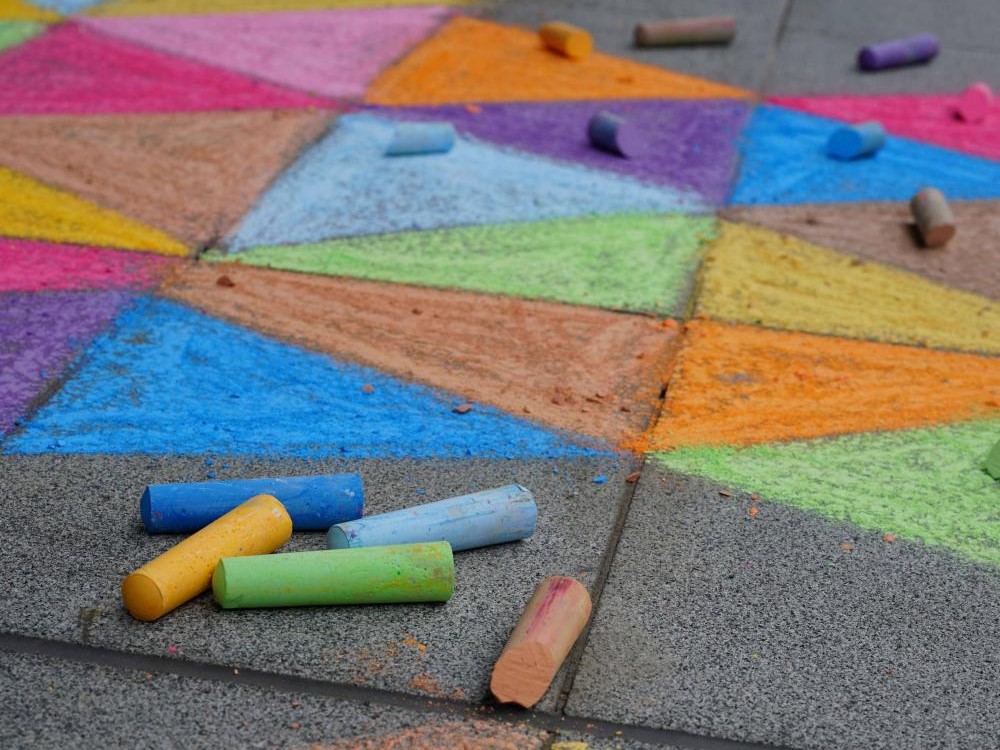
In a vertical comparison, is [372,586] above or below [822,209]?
above

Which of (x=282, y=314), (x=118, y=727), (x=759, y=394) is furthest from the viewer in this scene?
(x=282, y=314)

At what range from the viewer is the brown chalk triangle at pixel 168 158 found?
5.17 meters

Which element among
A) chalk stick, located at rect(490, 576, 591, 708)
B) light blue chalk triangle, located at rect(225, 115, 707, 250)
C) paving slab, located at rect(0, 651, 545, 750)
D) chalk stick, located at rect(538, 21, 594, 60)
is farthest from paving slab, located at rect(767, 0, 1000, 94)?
paving slab, located at rect(0, 651, 545, 750)

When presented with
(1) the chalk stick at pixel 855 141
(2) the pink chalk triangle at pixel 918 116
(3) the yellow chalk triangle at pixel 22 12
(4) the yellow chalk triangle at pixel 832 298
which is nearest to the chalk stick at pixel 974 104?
(2) the pink chalk triangle at pixel 918 116

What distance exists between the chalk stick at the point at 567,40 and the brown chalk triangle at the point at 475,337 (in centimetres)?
289

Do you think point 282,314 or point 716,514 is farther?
point 282,314

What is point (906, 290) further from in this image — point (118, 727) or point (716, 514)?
point (118, 727)

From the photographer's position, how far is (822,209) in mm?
5590

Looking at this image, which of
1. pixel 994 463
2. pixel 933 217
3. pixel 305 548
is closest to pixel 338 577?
pixel 305 548

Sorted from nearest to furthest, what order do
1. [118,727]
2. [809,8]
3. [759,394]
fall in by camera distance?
[118,727]
[759,394]
[809,8]

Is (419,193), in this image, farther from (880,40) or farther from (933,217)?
(880,40)

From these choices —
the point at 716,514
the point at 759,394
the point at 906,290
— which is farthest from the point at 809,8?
the point at 716,514

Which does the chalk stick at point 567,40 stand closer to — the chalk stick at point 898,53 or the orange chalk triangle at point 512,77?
the orange chalk triangle at point 512,77

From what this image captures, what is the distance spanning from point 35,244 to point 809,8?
5.58m
